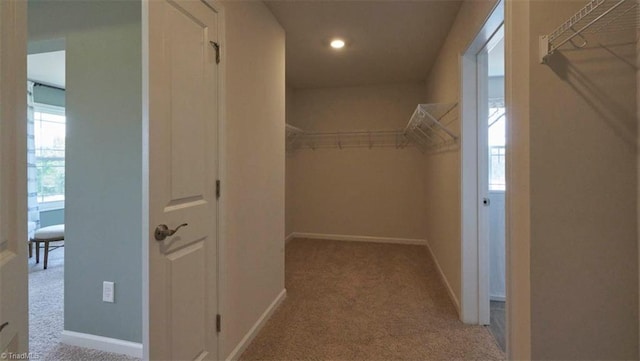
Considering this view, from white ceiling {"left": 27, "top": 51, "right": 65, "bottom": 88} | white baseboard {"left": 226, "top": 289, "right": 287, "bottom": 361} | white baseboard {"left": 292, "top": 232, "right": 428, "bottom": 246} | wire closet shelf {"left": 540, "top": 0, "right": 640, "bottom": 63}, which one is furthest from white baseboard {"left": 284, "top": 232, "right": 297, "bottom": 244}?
wire closet shelf {"left": 540, "top": 0, "right": 640, "bottom": 63}

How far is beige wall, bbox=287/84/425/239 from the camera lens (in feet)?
14.2

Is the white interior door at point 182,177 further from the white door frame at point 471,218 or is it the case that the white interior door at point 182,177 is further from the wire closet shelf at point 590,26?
the white door frame at point 471,218

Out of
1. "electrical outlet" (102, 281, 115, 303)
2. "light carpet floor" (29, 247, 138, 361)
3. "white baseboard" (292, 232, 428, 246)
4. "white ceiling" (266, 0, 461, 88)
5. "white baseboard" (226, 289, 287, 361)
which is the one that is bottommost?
"light carpet floor" (29, 247, 138, 361)

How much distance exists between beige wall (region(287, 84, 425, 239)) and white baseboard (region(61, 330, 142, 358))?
2.98 meters

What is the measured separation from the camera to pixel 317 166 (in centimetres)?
466

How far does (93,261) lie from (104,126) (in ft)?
2.89

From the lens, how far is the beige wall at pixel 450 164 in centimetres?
200

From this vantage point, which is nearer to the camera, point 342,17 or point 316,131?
point 342,17

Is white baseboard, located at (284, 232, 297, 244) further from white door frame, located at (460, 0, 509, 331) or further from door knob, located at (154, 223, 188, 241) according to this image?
door knob, located at (154, 223, 188, 241)

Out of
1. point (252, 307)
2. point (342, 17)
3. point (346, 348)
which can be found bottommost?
point (346, 348)

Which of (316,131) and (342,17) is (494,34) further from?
(316,131)

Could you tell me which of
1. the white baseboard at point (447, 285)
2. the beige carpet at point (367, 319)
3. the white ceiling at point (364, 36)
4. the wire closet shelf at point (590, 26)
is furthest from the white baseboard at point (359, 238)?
the wire closet shelf at point (590, 26)

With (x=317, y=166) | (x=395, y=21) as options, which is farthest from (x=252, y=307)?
(x=317, y=166)

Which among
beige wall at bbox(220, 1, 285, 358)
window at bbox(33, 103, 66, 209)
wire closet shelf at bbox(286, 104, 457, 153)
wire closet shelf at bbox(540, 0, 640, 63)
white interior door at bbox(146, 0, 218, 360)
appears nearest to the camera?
wire closet shelf at bbox(540, 0, 640, 63)
